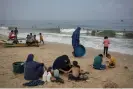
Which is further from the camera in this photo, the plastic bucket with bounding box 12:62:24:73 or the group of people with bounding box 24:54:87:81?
the plastic bucket with bounding box 12:62:24:73

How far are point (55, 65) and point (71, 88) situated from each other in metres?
1.06

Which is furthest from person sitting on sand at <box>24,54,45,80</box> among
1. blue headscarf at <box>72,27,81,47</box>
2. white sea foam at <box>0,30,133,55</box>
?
white sea foam at <box>0,30,133,55</box>

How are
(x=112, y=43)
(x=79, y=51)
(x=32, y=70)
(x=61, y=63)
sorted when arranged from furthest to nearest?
(x=112, y=43), (x=79, y=51), (x=61, y=63), (x=32, y=70)

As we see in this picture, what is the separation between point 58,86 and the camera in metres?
4.90

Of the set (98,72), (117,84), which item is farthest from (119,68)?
(117,84)

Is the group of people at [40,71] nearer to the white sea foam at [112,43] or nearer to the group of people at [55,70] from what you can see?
the group of people at [55,70]

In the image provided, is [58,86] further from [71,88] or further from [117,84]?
[117,84]

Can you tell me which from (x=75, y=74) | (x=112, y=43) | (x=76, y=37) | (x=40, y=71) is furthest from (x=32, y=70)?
(x=112, y=43)

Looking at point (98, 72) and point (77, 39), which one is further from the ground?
point (77, 39)

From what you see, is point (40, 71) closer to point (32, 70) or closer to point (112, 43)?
point (32, 70)

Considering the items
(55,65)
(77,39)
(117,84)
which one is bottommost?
(117,84)

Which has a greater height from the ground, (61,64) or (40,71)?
(61,64)

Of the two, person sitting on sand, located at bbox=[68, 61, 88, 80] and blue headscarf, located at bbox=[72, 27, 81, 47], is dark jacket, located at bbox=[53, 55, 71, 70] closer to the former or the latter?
person sitting on sand, located at bbox=[68, 61, 88, 80]

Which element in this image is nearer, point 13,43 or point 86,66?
point 86,66
